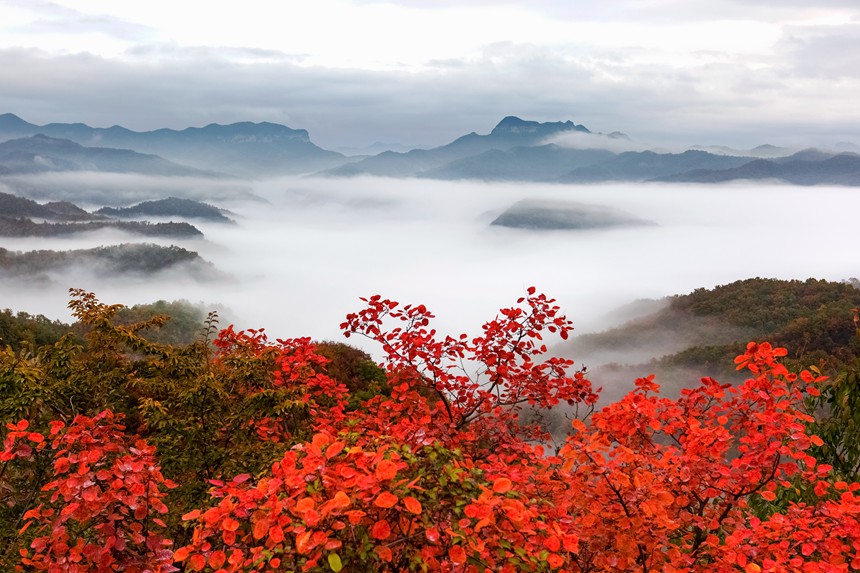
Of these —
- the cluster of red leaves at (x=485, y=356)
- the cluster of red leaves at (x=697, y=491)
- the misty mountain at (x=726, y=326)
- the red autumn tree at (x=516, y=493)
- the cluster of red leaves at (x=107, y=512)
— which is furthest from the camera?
the misty mountain at (x=726, y=326)

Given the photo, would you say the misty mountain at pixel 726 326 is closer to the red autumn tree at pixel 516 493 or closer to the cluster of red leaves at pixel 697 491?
the red autumn tree at pixel 516 493

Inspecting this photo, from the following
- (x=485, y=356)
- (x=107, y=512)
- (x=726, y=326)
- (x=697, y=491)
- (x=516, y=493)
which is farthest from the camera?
(x=726, y=326)

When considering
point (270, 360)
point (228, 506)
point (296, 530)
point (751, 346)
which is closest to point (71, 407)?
point (270, 360)

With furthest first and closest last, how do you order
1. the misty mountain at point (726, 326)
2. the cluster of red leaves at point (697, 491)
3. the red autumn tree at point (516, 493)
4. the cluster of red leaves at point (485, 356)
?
the misty mountain at point (726, 326) < the cluster of red leaves at point (485, 356) < the cluster of red leaves at point (697, 491) < the red autumn tree at point (516, 493)

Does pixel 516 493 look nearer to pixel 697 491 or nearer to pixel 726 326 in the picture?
pixel 697 491

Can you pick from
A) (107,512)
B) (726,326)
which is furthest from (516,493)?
(726,326)

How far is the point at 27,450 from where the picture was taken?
5820 millimetres

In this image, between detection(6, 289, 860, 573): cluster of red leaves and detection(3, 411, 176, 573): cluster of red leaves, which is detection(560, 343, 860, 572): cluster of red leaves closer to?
detection(6, 289, 860, 573): cluster of red leaves

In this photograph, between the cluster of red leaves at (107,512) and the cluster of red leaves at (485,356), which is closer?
the cluster of red leaves at (107,512)

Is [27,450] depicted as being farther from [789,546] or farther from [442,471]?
[789,546]

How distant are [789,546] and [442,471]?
4.62m

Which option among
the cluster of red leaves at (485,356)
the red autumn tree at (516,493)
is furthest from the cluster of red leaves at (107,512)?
the cluster of red leaves at (485,356)

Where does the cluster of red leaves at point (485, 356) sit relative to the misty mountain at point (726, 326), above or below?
above

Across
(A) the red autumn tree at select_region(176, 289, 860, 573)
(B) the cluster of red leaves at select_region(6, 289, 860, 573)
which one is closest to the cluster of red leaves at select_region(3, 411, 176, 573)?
(B) the cluster of red leaves at select_region(6, 289, 860, 573)
